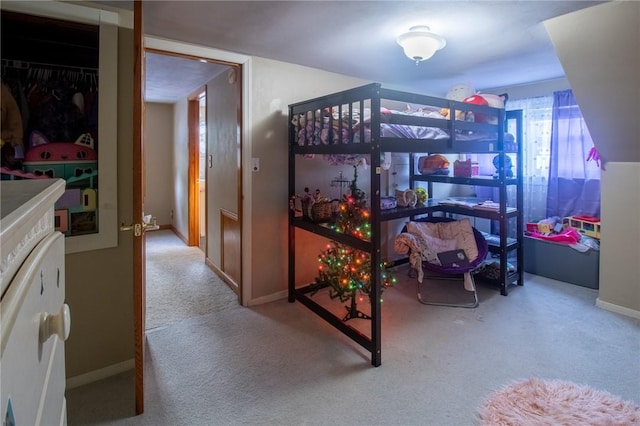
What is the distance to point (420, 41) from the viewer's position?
90.1 inches

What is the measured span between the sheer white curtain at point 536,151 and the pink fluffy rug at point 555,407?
2.74 m

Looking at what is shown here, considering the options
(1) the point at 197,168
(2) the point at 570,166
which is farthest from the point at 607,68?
(1) the point at 197,168

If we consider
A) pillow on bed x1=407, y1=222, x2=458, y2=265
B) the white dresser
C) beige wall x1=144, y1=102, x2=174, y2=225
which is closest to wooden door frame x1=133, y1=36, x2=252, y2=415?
the white dresser

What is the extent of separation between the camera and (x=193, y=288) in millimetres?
3459

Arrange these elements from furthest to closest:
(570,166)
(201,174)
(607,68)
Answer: (201,174), (570,166), (607,68)

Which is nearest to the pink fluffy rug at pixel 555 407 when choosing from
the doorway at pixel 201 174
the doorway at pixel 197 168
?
the doorway at pixel 197 168

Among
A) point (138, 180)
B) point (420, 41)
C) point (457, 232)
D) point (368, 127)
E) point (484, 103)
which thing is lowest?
point (457, 232)

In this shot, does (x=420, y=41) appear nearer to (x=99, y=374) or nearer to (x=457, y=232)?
(x=457, y=232)

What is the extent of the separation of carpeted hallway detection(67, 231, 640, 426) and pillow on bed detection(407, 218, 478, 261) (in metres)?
0.50

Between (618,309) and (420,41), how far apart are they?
2.65 metres

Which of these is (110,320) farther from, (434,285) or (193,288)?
(434,285)

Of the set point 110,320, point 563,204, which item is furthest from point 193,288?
point 563,204

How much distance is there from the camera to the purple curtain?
3.70 metres

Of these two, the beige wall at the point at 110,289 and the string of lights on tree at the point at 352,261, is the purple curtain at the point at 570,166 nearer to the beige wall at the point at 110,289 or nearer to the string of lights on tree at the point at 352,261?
the string of lights on tree at the point at 352,261
